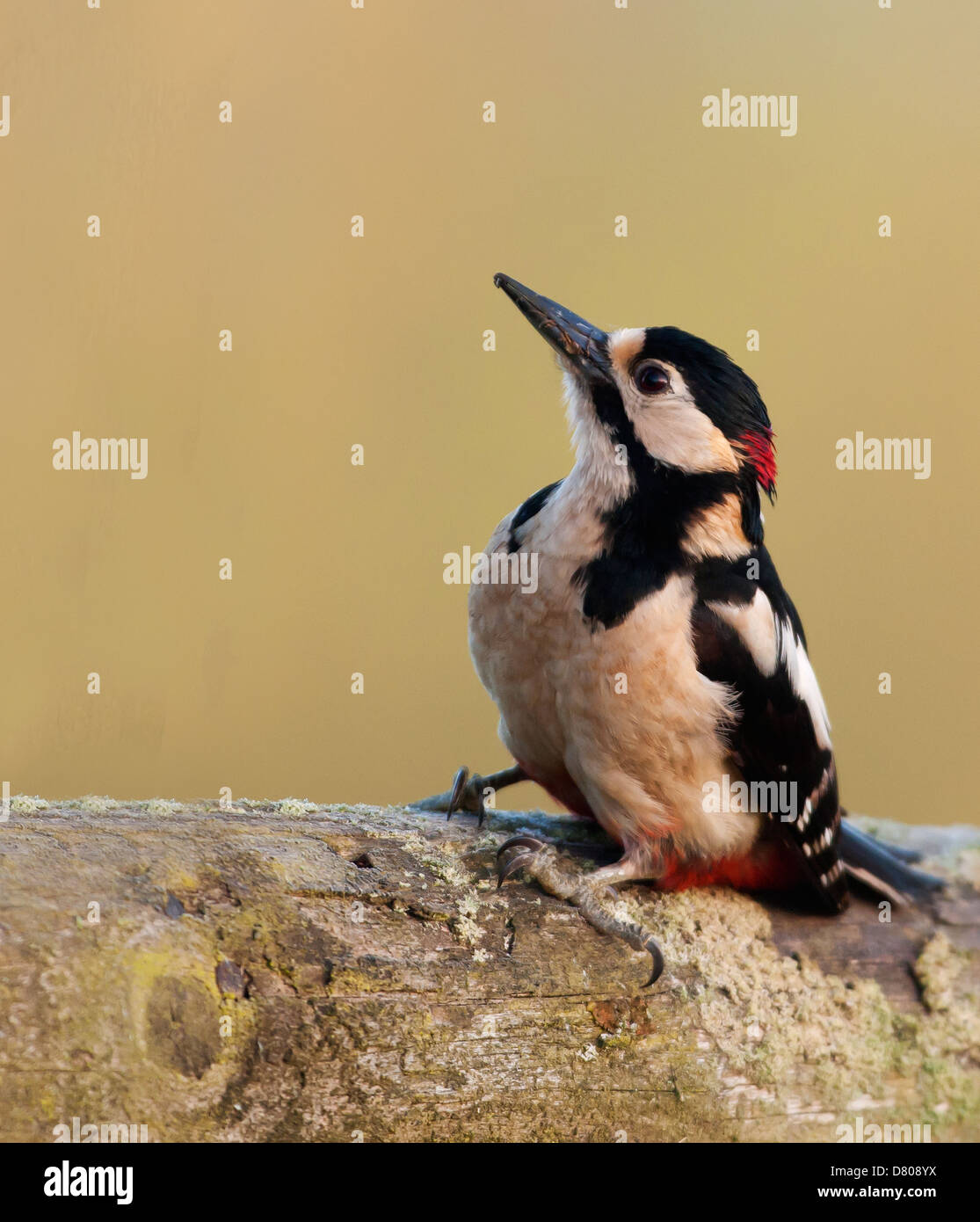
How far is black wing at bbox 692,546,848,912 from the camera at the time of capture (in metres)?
2.66

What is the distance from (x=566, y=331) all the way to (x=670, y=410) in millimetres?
352

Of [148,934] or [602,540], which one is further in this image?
[602,540]

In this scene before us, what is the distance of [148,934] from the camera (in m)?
1.98

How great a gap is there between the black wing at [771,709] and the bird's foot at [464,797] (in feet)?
2.09

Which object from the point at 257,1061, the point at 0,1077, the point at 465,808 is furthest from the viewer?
the point at 465,808

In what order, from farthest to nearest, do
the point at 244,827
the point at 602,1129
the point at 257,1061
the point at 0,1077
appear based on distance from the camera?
the point at 244,827, the point at 602,1129, the point at 257,1061, the point at 0,1077

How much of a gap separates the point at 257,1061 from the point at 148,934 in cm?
28

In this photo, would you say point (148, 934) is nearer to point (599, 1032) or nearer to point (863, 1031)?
point (599, 1032)

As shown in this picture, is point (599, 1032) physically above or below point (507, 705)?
below

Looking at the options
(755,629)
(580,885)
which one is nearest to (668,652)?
(755,629)

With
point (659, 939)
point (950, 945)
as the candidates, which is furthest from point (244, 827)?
point (950, 945)

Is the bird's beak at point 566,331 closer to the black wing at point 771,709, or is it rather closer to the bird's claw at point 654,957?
the black wing at point 771,709

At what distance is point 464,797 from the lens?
2900 millimetres

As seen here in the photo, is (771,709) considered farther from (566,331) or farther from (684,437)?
(566,331)
